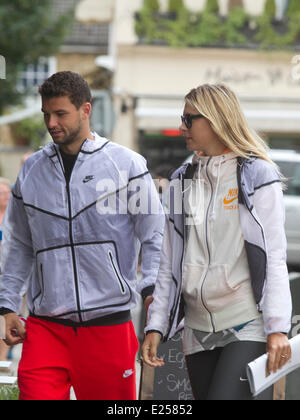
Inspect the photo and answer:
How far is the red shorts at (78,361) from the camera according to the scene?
11.8 feet

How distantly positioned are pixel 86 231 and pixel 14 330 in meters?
0.56

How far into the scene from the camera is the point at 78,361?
363cm

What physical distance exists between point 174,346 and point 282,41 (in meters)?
17.9

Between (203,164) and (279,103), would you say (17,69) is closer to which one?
(279,103)

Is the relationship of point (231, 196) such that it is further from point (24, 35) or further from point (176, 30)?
point (176, 30)

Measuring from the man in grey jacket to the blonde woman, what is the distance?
23 centimetres

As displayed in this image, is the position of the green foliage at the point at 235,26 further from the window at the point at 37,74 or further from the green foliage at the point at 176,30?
the window at the point at 37,74

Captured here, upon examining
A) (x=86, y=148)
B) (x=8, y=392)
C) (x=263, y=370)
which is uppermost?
(x=86, y=148)

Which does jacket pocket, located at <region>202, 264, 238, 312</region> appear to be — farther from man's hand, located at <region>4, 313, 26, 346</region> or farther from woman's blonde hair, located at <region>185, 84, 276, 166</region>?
man's hand, located at <region>4, 313, 26, 346</region>

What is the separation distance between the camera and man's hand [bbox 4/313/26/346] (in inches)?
148

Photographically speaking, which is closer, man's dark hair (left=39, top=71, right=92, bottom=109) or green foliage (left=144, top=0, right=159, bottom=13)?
man's dark hair (left=39, top=71, right=92, bottom=109)

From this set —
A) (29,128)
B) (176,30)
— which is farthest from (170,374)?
(29,128)

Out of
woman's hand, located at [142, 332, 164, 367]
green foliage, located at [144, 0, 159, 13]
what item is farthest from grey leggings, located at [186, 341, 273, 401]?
green foliage, located at [144, 0, 159, 13]

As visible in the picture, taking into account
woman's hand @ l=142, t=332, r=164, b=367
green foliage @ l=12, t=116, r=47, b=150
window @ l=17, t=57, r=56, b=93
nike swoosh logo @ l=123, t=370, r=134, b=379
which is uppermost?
woman's hand @ l=142, t=332, r=164, b=367
